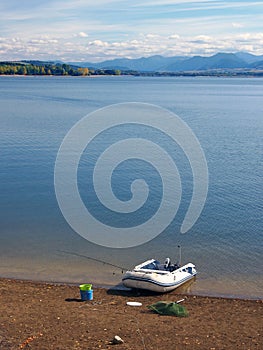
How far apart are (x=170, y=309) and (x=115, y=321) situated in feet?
5.37

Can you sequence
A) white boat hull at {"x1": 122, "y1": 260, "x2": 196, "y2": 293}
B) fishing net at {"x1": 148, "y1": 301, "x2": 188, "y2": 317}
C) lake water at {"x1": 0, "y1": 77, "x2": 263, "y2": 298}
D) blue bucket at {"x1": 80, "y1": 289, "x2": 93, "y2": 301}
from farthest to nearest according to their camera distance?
lake water at {"x1": 0, "y1": 77, "x2": 263, "y2": 298} → white boat hull at {"x1": 122, "y1": 260, "x2": 196, "y2": 293} → blue bucket at {"x1": 80, "y1": 289, "x2": 93, "y2": 301} → fishing net at {"x1": 148, "y1": 301, "x2": 188, "y2": 317}

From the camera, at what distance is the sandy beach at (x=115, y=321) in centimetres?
1334

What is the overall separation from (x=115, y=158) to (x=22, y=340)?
26078 millimetres

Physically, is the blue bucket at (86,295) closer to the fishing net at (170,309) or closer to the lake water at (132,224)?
the fishing net at (170,309)

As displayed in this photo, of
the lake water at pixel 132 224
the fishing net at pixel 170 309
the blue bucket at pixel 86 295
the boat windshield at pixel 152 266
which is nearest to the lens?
the fishing net at pixel 170 309

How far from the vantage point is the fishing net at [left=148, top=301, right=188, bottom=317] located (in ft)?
50.7

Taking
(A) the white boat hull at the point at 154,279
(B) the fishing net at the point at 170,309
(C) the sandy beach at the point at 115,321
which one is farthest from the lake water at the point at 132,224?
(B) the fishing net at the point at 170,309

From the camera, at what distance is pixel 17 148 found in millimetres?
43156

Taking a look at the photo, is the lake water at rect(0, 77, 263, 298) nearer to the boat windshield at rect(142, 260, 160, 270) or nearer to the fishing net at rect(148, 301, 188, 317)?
the boat windshield at rect(142, 260, 160, 270)

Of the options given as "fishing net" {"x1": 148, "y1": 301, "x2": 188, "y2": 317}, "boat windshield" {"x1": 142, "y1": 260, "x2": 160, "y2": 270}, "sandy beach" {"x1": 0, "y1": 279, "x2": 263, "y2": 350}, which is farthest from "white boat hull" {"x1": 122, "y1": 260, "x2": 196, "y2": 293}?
"fishing net" {"x1": 148, "y1": 301, "x2": 188, "y2": 317}

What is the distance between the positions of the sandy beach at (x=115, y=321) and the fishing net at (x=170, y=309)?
182mm

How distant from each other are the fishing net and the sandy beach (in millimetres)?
182

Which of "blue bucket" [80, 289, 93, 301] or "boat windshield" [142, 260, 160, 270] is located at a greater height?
"boat windshield" [142, 260, 160, 270]

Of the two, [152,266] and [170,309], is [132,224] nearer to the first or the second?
[152,266]
